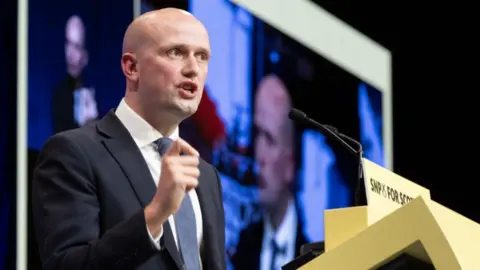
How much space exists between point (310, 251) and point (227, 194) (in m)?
1.85

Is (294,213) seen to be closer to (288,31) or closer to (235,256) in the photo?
(235,256)

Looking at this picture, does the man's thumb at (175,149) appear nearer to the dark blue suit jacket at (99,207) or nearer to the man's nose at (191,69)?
the dark blue suit jacket at (99,207)

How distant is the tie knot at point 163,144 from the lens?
2230 mm

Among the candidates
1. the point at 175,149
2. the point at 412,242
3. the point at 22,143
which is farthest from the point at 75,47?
the point at 412,242

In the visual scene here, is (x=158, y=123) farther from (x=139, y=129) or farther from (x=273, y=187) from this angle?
(x=273, y=187)

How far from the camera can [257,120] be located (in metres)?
4.46

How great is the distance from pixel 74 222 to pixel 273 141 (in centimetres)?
256

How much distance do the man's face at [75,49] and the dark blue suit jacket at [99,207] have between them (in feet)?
4.24

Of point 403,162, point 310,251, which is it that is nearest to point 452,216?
point 310,251

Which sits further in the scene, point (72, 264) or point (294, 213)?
point (294, 213)

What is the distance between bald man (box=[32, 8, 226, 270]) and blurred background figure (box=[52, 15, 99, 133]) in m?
1.19

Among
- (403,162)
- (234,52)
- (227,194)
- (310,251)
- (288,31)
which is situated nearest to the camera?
(310,251)

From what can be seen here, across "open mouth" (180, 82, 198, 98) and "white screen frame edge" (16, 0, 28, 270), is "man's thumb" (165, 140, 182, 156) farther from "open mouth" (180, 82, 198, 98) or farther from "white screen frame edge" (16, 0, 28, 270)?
"white screen frame edge" (16, 0, 28, 270)

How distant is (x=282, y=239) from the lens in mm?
Result: 4473
